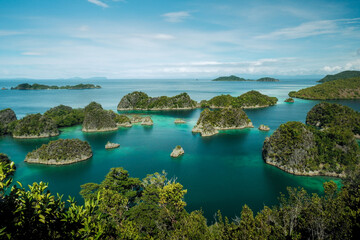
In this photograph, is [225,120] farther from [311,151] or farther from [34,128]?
[34,128]

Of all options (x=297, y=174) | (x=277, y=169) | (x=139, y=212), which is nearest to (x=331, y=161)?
(x=297, y=174)

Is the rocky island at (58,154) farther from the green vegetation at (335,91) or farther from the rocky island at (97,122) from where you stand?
the green vegetation at (335,91)

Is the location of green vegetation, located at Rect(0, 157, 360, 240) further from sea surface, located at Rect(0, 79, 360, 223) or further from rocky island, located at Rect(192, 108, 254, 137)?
rocky island, located at Rect(192, 108, 254, 137)

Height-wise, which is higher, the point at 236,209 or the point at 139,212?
the point at 139,212

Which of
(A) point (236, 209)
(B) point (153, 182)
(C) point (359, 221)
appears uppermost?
(C) point (359, 221)

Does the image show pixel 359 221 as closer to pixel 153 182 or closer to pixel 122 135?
pixel 153 182

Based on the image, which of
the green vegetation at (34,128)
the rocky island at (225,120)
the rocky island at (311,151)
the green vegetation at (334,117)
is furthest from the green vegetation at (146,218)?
the green vegetation at (34,128)

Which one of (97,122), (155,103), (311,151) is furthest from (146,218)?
(155,103)
